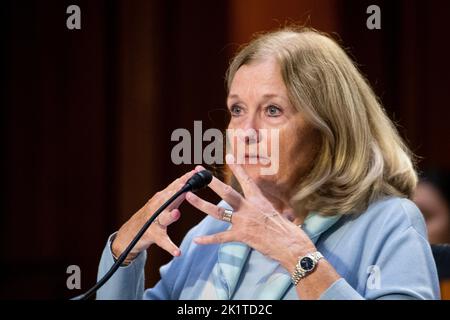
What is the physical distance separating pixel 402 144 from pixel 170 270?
0.56 meters

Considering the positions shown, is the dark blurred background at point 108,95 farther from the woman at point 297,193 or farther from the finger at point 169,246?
the finger at point 169,246

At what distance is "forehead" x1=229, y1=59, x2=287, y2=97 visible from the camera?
1358 millimetres

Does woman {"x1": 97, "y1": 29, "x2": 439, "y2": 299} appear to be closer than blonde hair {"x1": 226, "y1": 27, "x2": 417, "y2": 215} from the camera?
Yes

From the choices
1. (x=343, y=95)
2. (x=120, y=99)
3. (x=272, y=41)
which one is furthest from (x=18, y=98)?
(x=343, y=95)

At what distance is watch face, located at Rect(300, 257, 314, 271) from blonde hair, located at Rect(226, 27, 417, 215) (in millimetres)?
175

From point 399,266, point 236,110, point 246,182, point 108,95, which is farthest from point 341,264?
point 108,95

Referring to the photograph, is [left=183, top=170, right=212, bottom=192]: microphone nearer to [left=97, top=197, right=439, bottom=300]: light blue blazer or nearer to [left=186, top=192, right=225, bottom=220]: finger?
[left=186, top=192, right=225, bottom=220]: finger

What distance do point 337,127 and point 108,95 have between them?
0.53 m

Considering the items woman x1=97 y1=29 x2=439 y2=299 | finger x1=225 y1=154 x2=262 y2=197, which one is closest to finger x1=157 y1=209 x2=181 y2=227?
woman x1=97 y1=29 x2=439 y2=299

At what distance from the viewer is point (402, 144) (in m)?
1.46

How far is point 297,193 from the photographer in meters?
1.37

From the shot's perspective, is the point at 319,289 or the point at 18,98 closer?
the point at 319,289

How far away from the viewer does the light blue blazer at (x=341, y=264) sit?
1.16m
